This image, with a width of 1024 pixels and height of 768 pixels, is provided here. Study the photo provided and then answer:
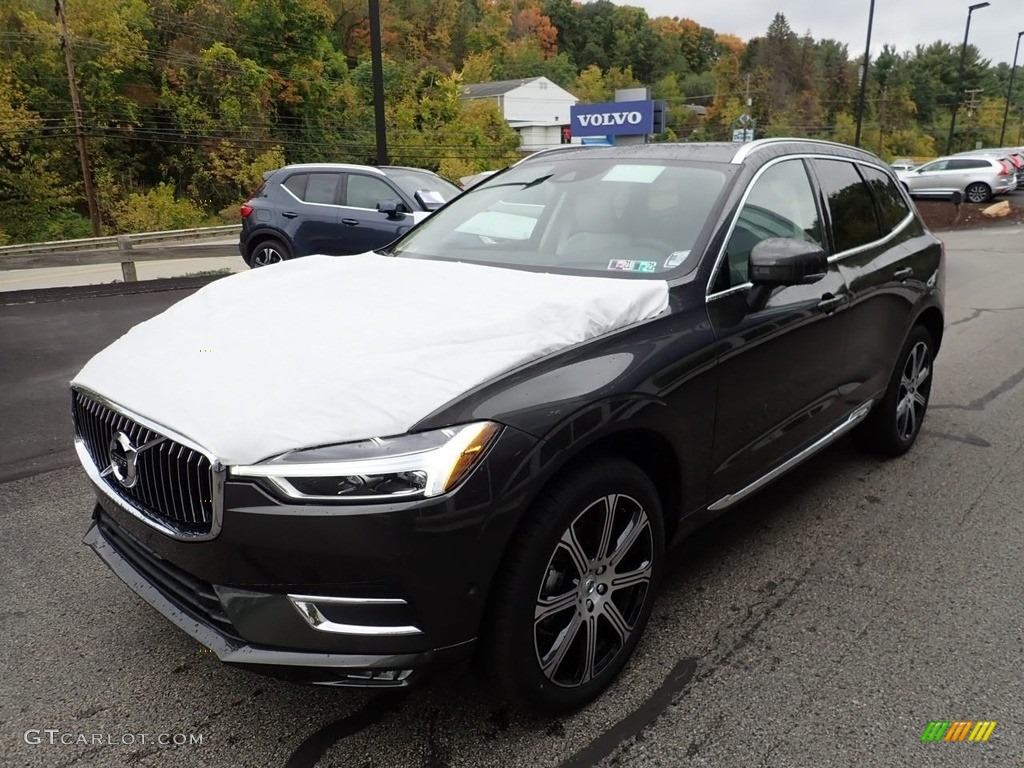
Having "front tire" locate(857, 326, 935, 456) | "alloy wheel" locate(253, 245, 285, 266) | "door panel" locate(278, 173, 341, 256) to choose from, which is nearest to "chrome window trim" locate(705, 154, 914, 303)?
"front tire" locate(857, 326, 935, 456)

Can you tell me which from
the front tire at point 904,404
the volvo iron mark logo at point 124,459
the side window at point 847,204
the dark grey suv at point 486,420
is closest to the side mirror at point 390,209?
the dark grey suv at point 486,420

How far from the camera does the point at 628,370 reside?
2.43 metres

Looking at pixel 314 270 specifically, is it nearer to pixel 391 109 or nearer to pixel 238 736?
pixel 238 736

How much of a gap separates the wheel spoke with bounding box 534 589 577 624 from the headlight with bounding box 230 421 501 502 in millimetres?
526

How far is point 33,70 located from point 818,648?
5043 centimetres

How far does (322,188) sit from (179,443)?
908 centimetres

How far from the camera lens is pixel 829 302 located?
138 inches

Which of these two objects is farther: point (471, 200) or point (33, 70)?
point (33, 70)

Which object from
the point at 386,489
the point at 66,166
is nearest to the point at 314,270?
the point at 386,489

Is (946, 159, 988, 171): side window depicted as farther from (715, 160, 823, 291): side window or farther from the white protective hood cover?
the white protective hood cover

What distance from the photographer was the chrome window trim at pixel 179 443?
1.96 meters

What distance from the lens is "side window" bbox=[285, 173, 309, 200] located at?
35.0 feet

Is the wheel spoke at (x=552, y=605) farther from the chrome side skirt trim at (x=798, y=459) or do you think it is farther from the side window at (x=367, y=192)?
the side window at (x=367, y=192)

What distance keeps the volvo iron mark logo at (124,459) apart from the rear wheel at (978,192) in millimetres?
31480
